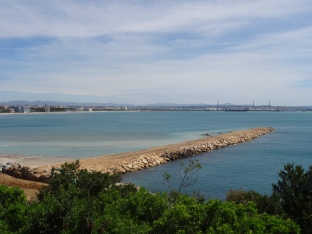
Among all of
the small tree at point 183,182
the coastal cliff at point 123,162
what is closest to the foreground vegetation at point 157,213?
the small tree at point 183,182

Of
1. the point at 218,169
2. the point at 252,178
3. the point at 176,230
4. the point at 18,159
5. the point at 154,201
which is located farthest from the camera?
the point at 18,159

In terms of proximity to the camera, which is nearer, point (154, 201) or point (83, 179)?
point (154, 201)

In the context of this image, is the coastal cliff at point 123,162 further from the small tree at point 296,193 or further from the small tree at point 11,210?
the small tree at point 296,193

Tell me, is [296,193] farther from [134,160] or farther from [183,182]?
[134,160]

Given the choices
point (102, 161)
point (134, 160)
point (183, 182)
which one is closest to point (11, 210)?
point (183, 182)

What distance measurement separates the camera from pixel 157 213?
9219mm

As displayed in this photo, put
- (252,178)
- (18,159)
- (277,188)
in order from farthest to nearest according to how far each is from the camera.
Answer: (18,159), (252,178), (277,188)

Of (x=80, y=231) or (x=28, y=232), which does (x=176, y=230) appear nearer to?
(x=80, y=231)

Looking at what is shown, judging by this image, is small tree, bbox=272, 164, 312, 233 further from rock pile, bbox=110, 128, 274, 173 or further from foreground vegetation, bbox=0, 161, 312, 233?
rock pile, bbox=110, 128, 274, 173

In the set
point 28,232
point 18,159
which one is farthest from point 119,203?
point 18,159

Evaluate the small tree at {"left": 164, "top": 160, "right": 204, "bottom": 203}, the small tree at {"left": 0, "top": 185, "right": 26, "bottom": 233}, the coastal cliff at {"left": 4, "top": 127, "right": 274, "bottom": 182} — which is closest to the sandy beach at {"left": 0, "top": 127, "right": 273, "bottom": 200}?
the coastal cliff at {"left": 4, "top": 127, "right": 274, "bottom": 182}

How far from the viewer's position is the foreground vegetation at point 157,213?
25.3 ft

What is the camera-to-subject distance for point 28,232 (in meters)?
8.42

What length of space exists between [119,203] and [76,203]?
1309 mm
